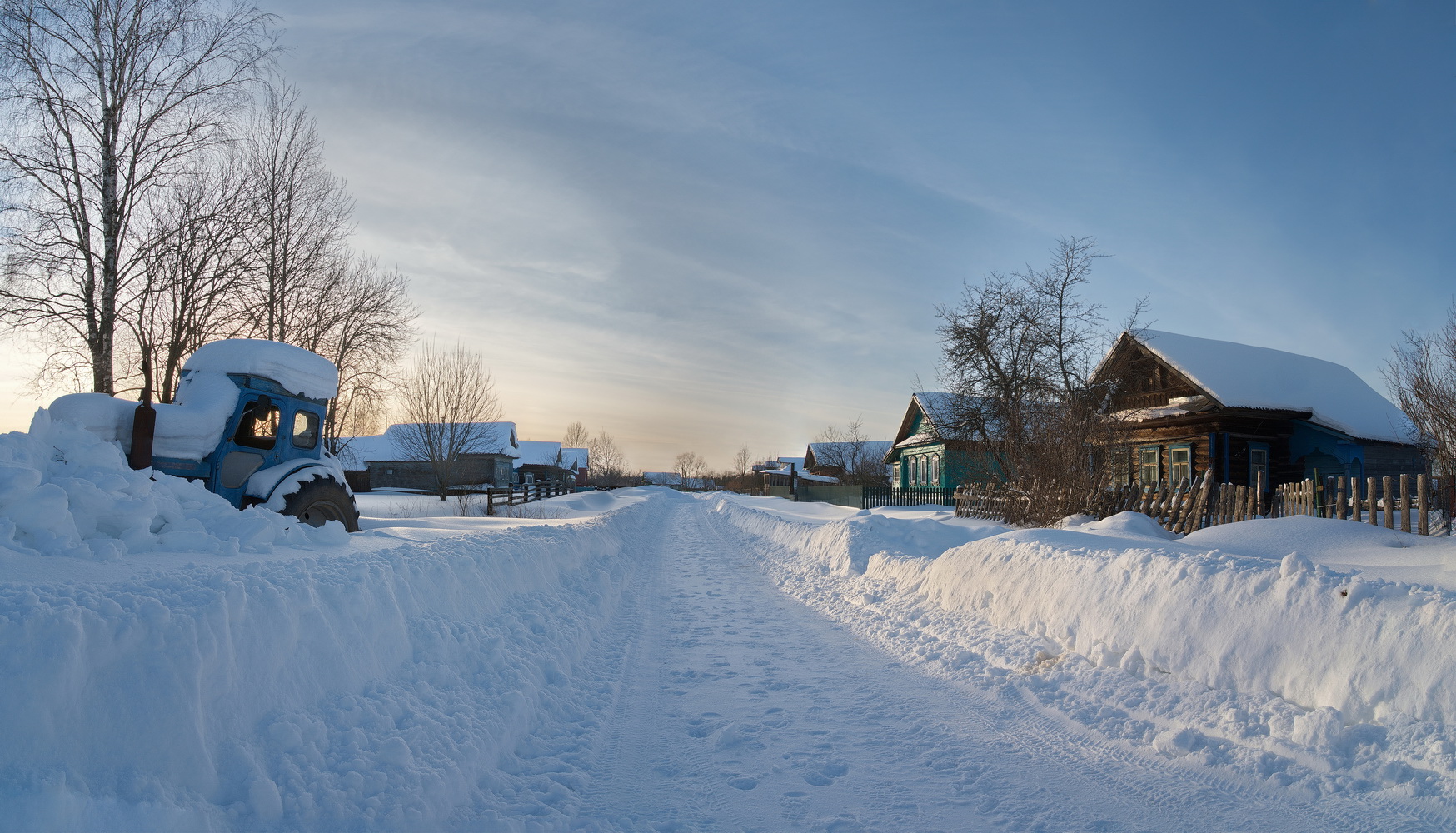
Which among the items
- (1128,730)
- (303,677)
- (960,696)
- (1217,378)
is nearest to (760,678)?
(960,696)

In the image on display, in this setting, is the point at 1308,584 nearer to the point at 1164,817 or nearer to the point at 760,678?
the point at 1164,817

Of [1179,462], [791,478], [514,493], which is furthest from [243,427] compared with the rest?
[791,478]

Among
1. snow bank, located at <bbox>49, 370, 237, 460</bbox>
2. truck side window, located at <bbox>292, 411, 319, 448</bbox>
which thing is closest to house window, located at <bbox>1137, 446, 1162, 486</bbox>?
truck side window, located at <bbox>292, 411, 319, 448</bbox>

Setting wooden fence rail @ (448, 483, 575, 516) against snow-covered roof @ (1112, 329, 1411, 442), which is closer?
snow-covered roof @ (1112, 329, 1411, 442)

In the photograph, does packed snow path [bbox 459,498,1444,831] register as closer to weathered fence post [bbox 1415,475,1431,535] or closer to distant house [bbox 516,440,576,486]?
weathered fence post [bbox 1415,475,1431,535]

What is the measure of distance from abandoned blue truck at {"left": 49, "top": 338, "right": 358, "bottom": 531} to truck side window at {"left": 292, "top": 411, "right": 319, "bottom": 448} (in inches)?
0.5

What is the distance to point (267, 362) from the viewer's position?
9008 mm

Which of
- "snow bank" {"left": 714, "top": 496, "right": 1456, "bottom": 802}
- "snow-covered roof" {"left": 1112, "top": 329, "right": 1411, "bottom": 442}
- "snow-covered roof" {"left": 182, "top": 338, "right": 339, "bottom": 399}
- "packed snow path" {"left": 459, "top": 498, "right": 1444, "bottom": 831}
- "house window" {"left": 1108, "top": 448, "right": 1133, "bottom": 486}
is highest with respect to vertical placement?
"snow-covered roof" {"left": 1112, "top": 329, "right": 1411, "bottom": 442}

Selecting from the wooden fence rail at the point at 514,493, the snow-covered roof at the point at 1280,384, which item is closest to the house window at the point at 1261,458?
the snow-covered roof at the point at 1280,384

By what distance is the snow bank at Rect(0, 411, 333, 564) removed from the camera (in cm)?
437

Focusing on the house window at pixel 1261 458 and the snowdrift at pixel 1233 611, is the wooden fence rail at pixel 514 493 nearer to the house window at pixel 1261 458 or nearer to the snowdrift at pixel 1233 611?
the snowdrift at pixel 1233 611

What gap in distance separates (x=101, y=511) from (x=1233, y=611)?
8435mm

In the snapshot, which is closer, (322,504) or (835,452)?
(322,504)

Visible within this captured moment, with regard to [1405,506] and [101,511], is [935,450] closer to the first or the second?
[1405,506]
